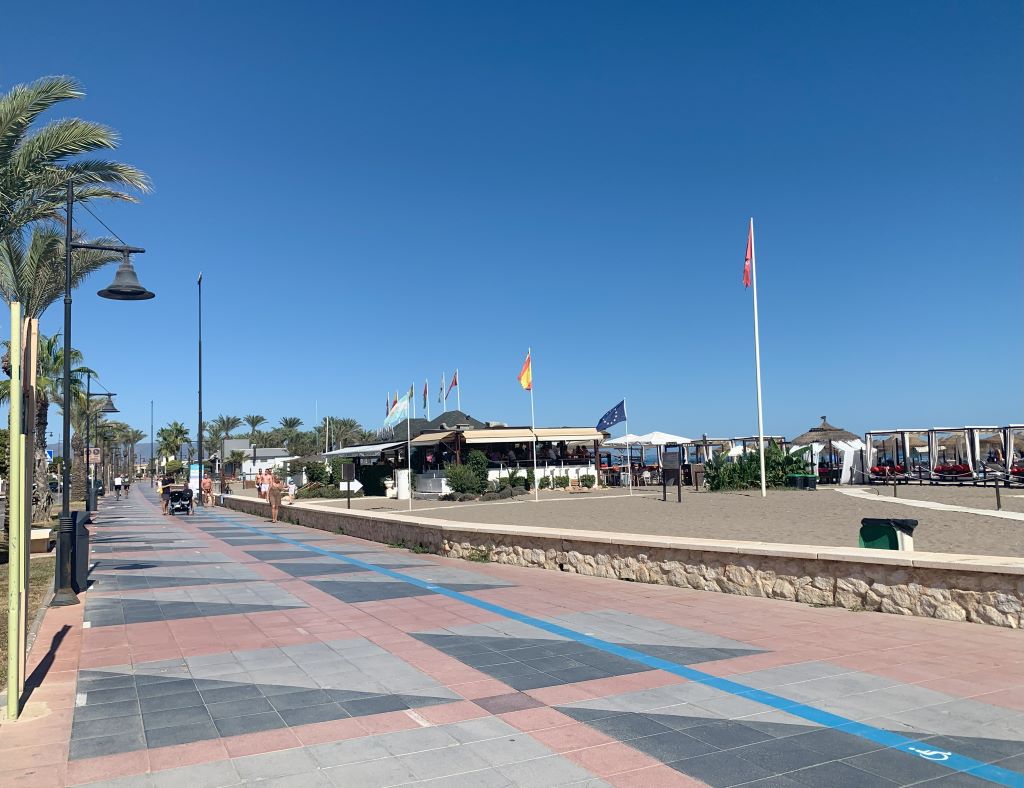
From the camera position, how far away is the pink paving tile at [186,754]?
440cm

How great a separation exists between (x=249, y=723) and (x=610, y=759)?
7.68ft

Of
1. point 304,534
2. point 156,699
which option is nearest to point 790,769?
point 156,699

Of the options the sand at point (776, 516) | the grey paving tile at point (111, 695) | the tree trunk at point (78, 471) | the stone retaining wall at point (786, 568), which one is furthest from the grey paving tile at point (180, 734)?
the tree trunk at point (78, 471)

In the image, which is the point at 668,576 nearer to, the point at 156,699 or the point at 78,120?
the point at 156,699

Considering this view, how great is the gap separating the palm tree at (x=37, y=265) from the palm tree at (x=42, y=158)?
2.53 meters

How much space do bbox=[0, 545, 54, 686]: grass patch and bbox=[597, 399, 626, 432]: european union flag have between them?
21.9 meters

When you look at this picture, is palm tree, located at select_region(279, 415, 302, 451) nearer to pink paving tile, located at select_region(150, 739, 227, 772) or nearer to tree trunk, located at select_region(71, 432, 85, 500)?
tree trunk, located at select_region(71, 432, 85, 500)

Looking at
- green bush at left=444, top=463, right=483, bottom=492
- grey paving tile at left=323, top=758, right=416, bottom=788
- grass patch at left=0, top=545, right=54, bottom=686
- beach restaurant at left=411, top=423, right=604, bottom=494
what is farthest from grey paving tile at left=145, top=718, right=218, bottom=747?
beach restaurant at left=411, top=423, right=604, bottom=494

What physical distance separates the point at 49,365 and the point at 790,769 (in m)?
32.2

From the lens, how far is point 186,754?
4535 millimetres

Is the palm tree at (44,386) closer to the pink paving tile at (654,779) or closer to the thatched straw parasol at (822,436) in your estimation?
the pink paving tile at (654,779)

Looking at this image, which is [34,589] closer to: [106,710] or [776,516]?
[106,710]

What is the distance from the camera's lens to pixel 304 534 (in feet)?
66.3

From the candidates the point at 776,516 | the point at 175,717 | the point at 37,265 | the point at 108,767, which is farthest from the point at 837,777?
the point at 37,265
